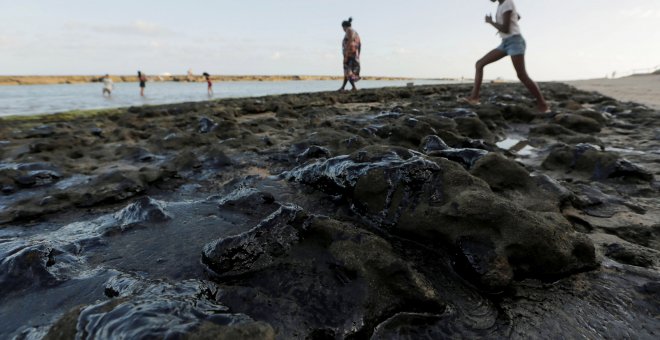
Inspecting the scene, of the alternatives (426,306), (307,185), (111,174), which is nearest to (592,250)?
(426,306)

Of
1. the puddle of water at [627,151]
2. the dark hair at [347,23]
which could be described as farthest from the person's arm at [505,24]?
the dark hair at [347,23]

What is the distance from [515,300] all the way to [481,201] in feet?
1.56

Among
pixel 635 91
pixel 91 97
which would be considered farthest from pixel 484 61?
pixel 91 97

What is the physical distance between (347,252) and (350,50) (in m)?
12.1

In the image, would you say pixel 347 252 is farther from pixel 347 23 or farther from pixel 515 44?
pixel 347 23

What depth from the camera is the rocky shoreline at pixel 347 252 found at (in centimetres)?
128

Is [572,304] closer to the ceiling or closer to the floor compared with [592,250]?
closer to the floor

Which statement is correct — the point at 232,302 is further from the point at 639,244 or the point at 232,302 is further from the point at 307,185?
the point at 639,244

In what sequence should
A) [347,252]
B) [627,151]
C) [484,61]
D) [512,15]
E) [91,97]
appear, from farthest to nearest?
1. [91,97]
2. [484,61]
3. [512,15]
4. [627,151]
5. [347,252]

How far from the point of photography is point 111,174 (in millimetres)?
2949

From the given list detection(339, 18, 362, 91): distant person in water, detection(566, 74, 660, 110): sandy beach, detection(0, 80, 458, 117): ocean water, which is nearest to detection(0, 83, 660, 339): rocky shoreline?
detection(566, 74, 660, 110): sandy beach

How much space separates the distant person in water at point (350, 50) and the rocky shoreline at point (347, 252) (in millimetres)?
10333

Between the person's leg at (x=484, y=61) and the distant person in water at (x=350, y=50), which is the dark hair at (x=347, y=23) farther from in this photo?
the person's leg at (x=484, y=61)

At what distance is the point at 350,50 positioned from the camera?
41.5ft
